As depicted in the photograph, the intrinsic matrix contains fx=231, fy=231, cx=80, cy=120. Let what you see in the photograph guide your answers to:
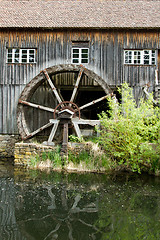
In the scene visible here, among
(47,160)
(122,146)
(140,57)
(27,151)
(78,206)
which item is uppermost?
(140,57)

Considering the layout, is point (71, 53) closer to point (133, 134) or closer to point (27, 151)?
point (27, 151)

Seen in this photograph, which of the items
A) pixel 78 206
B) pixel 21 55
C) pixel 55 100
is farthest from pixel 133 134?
pixel 21 55

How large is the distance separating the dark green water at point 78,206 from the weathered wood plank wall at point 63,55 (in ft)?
11.9

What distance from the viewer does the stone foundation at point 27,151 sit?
7.51 meters

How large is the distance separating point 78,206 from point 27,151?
3650mm

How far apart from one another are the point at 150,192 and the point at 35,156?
3836 mm

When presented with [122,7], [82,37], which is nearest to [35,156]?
[82,37]

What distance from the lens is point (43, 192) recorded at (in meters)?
5.04

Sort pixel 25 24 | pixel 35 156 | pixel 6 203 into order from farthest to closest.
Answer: pixel 25 24 → pixel 35 156 → pixel 6 203

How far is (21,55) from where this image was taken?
9133 mm

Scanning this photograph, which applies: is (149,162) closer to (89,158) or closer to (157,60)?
(89,158)

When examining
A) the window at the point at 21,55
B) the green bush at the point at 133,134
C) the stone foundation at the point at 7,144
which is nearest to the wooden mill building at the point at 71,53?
the window at the point at 21,55

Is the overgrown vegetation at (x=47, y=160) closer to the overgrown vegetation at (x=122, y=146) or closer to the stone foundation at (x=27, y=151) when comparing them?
the overgrown vegetation at (x=122, y=146)

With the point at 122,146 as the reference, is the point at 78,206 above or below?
below
